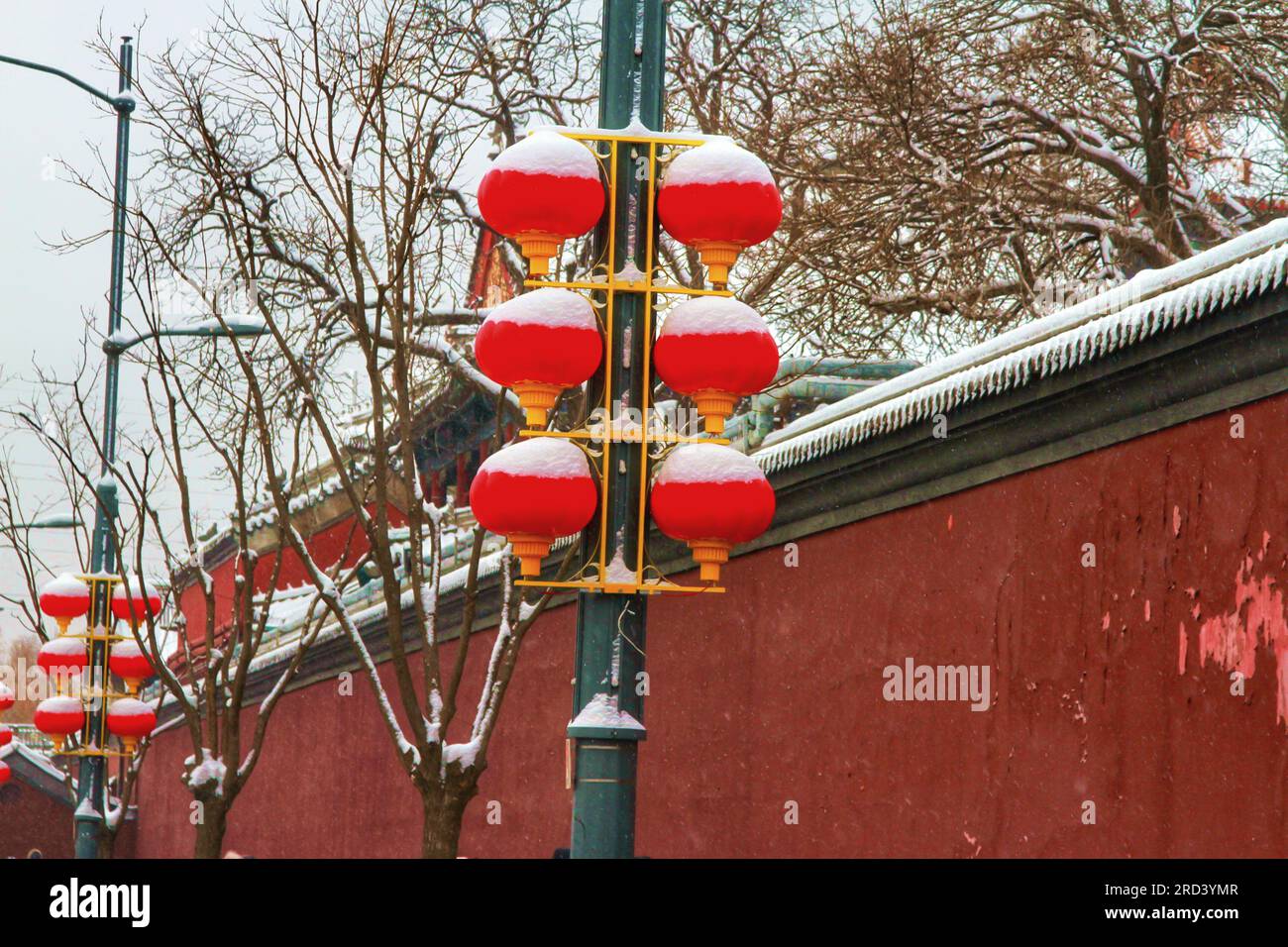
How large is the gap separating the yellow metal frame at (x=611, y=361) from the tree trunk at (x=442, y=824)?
424 cm

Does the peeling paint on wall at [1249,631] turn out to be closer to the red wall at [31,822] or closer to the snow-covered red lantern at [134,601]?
the snow-covered red lantern at [134,601]

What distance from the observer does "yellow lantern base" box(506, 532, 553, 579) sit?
5594 millimetres

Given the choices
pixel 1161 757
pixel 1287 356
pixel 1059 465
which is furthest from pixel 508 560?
pixel 1287 356

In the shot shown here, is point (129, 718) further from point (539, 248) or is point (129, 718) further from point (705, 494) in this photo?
point (705, 494)

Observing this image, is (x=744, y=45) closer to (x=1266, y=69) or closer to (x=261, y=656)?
(x=1266, y=69)

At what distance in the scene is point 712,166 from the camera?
221 inches

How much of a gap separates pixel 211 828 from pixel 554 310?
9206 millimetres

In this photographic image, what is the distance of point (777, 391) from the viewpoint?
11047mm

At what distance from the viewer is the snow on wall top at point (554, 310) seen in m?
5.54

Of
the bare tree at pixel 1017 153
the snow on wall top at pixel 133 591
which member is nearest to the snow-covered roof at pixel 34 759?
the snow on wall top at pixel 133 591

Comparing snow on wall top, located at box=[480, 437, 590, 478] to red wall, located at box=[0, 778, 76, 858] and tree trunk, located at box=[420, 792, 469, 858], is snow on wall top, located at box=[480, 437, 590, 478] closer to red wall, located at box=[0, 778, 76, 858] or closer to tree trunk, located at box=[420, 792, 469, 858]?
tree trunk, located at box=[420, 792, 469, 858]

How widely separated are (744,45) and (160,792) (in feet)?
59.5

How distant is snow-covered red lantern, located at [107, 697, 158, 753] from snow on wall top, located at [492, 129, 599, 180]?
1133 cm
